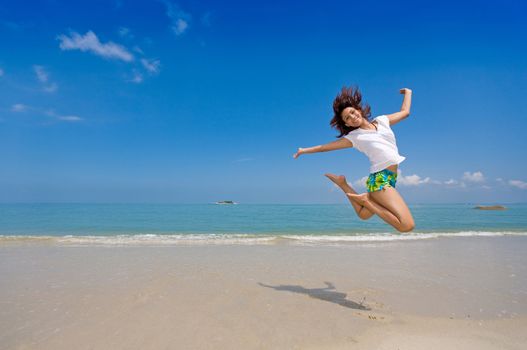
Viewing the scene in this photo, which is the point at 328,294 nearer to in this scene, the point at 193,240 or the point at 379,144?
the point at 379,144

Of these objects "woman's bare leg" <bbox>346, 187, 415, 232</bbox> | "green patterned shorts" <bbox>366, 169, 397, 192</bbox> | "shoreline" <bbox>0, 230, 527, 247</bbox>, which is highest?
"green patterned shorts" <bbox>366, 169, 397, 192</bbox>

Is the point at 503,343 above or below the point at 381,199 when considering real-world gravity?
below

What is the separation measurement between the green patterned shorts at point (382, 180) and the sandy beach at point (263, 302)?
1685 millimetres

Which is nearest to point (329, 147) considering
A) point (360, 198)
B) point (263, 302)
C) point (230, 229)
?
point (360, 198)

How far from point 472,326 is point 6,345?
5260mm

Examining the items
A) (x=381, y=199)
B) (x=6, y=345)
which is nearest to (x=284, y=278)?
(x=381, y=199)

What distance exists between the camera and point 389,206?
13.8 ft

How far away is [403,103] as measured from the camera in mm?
4730

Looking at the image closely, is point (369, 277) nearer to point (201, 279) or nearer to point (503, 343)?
point (503, 343)

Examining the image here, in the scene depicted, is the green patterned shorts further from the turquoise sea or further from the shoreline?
the turquoise sea

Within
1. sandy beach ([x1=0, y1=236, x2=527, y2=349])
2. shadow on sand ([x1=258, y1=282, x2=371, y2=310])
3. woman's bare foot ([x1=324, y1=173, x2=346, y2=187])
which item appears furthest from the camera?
woman's bare foot ([x1=324, y1=173, x2=346, y2=187])

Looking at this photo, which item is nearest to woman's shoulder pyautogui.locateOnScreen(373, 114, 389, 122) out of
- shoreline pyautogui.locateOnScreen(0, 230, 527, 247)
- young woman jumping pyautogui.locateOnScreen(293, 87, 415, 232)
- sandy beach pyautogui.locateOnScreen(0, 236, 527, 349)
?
young woman jumping pyautogui.locateOnScreen(293, 87, 415, 232)

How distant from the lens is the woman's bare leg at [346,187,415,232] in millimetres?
4113

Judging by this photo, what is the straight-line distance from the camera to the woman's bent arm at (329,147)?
4521mm
